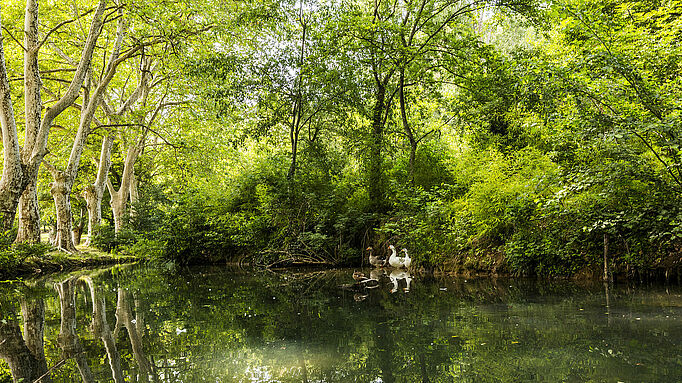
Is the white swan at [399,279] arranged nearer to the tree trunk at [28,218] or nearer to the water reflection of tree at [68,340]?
the water reflection of tree at [68,340]

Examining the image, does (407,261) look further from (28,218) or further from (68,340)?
(28,218)

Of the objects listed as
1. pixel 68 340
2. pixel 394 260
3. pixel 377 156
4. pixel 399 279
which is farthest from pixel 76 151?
pixel 68 340

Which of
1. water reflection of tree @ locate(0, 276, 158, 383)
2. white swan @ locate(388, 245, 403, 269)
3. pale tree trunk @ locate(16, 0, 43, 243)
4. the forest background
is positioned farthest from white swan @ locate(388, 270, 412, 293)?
pale tree trunk @ locate(16, 0, 43, 243)

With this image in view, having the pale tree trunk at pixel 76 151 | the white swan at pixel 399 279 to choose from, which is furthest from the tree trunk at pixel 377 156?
the pale tree trunk at pixel 76 151

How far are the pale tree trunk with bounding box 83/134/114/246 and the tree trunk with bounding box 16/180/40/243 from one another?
5.04m

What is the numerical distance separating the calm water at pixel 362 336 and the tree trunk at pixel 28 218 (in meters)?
7.40

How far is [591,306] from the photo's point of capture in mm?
5535

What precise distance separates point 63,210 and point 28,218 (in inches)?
127

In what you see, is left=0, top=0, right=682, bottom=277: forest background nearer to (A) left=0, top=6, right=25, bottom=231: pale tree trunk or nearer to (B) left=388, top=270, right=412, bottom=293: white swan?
(A) left=0, top=6, right=25, bottom=231: pale tree trunk

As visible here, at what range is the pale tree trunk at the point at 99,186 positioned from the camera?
2047 centimetres

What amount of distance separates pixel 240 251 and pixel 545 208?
40.9ft

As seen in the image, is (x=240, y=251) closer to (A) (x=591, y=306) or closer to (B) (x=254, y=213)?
(B) (x=254, y=213)

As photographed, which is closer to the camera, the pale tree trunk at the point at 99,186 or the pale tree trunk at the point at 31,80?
the pale tree trunk at the point at 31,80

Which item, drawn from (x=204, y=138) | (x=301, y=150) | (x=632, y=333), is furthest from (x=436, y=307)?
(x=204, y=138)
